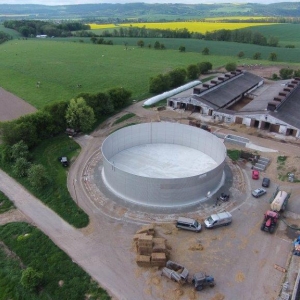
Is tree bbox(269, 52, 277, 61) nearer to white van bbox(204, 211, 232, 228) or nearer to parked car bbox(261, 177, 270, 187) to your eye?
parked car bbox(261, 177, 270, 187)

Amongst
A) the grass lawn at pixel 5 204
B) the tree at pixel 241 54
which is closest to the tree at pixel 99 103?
the grass lawn at pixel 5 204

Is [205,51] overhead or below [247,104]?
below

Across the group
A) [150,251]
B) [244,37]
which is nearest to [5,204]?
[150,251]

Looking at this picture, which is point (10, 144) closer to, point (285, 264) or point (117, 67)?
point (285, 264)

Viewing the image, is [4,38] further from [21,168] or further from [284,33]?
[284,33]

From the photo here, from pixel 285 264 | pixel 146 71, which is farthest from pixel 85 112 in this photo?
pixel 146 71

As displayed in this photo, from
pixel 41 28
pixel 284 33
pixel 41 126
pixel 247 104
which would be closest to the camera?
pixel 41 126
